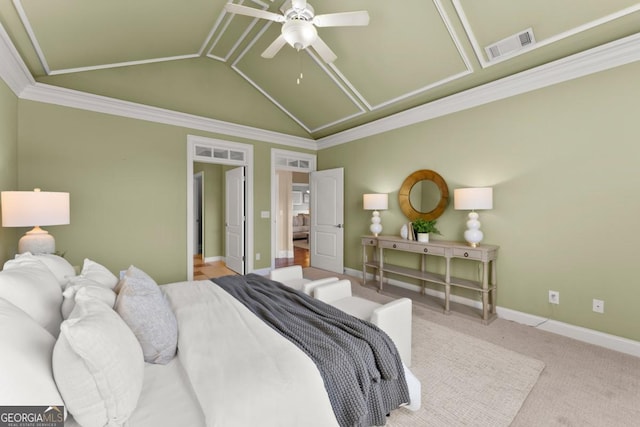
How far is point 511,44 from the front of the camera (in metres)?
2.70

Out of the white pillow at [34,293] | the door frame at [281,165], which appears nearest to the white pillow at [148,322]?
the white pillow at [34,293]

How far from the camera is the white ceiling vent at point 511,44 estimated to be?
259 centimetres

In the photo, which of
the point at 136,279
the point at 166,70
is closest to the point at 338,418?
the point at 136,279

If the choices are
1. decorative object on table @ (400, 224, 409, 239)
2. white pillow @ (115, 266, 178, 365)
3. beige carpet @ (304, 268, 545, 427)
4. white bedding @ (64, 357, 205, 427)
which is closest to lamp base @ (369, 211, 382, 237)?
decorative object on table @ (400, 224, 409, 239)

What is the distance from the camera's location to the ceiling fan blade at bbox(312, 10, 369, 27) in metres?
2.24

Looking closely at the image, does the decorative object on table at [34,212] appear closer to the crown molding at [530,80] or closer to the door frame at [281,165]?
the door frame at [281,165]

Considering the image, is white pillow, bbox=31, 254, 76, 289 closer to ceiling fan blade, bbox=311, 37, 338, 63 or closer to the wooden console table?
ceiling fan blade, bbox=311, 37, 338, 63

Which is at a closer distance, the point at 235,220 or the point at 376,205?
the point at 376,205

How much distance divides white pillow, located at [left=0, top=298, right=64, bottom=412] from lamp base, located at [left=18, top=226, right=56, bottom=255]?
2108mm

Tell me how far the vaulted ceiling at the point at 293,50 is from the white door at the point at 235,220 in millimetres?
1122

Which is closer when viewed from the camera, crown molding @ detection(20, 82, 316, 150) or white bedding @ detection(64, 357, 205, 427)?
white bedding @ detection(64, 357, 205, 427)

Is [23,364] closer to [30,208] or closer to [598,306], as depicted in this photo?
[30,208]

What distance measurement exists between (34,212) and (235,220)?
298 centimetres

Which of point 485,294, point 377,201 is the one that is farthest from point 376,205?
point 485,294
